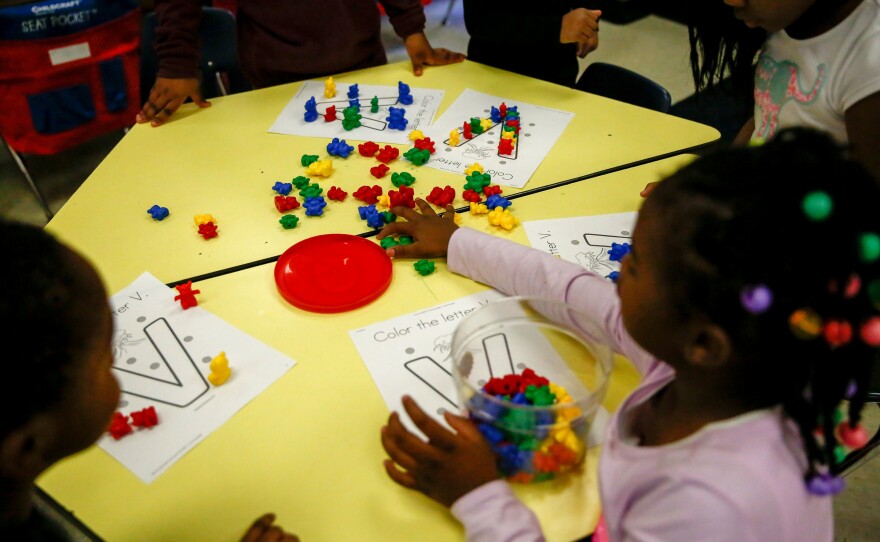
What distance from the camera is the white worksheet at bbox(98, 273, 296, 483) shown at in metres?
0.79

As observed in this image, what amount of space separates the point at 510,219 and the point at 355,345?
378 mm

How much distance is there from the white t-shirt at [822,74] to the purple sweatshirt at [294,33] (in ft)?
3.00

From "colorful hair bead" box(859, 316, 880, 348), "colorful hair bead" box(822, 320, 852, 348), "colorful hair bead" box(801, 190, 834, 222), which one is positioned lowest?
"colorful hair bead" box(859, 316, 880, 348)

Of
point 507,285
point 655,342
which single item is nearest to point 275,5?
point 507,285

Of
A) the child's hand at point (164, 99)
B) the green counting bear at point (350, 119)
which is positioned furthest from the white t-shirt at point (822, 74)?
the child's hand at point (164, 99)

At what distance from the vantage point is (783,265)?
1.74 ft

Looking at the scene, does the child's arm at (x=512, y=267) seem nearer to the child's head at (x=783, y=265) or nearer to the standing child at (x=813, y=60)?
the child's head at (x=783, y=265)

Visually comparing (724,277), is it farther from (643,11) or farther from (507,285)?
(643,11)

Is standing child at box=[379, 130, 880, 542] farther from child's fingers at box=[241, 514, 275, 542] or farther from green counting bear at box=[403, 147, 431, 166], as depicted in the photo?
green counting bear at box=[403, 147, 431, 166]

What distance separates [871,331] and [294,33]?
4.91ft

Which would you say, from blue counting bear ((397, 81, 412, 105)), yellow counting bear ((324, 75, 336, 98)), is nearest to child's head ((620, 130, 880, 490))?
blue counting bear ((397, 81, 412, 105))

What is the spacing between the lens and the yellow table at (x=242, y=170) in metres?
1.11

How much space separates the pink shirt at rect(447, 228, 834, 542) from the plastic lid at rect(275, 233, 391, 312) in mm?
402

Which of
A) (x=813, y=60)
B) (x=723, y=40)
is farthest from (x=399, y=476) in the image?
(x=723, y=40)
